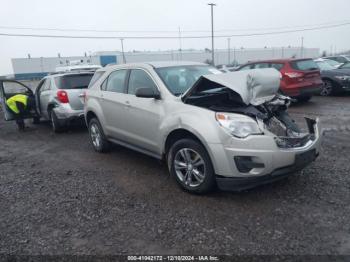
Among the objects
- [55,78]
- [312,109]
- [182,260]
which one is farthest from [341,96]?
[182,260]

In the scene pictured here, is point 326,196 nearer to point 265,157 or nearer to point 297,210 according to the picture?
point 297,210

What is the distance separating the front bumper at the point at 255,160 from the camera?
3.49m

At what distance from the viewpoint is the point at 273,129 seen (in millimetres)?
4035

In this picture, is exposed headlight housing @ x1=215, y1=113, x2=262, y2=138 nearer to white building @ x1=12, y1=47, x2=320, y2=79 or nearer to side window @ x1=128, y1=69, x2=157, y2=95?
side window @ x1=128, y1=69, x2=157, y2=95

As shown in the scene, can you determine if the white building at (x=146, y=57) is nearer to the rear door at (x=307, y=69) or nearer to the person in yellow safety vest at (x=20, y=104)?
the person in yellow safety vest at (x=20, y=104)

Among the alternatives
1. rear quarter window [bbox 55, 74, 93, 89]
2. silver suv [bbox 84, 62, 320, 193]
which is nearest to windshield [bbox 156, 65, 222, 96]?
silver suv [bbox 84, 62, 320, 193]

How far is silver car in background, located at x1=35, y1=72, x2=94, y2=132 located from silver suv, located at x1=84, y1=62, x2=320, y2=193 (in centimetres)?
282

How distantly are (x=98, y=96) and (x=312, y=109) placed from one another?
7045 mm

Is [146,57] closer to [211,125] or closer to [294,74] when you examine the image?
[294,74]

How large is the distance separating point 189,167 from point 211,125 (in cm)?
72

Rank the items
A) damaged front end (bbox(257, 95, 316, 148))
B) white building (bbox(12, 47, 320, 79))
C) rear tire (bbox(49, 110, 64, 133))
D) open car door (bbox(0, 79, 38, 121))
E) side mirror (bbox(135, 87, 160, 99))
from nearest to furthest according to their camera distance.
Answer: damaged front end (bbox(257, 95, 316, 148)), side mirror (bbox(135, 87, 160, 99)), rear tire (bbox(49, 110, 64, 133)), open car door (bbox(0, 79, 38, 121)), white building (bbox(12, 47, 320, 79))

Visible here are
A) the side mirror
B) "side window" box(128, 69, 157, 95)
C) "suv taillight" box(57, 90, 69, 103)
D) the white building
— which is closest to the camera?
the side mirror

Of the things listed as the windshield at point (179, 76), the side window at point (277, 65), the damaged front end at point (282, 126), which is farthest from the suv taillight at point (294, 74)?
the damaged front end at point (282, 126)

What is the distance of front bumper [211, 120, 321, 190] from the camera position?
11.4 ft
